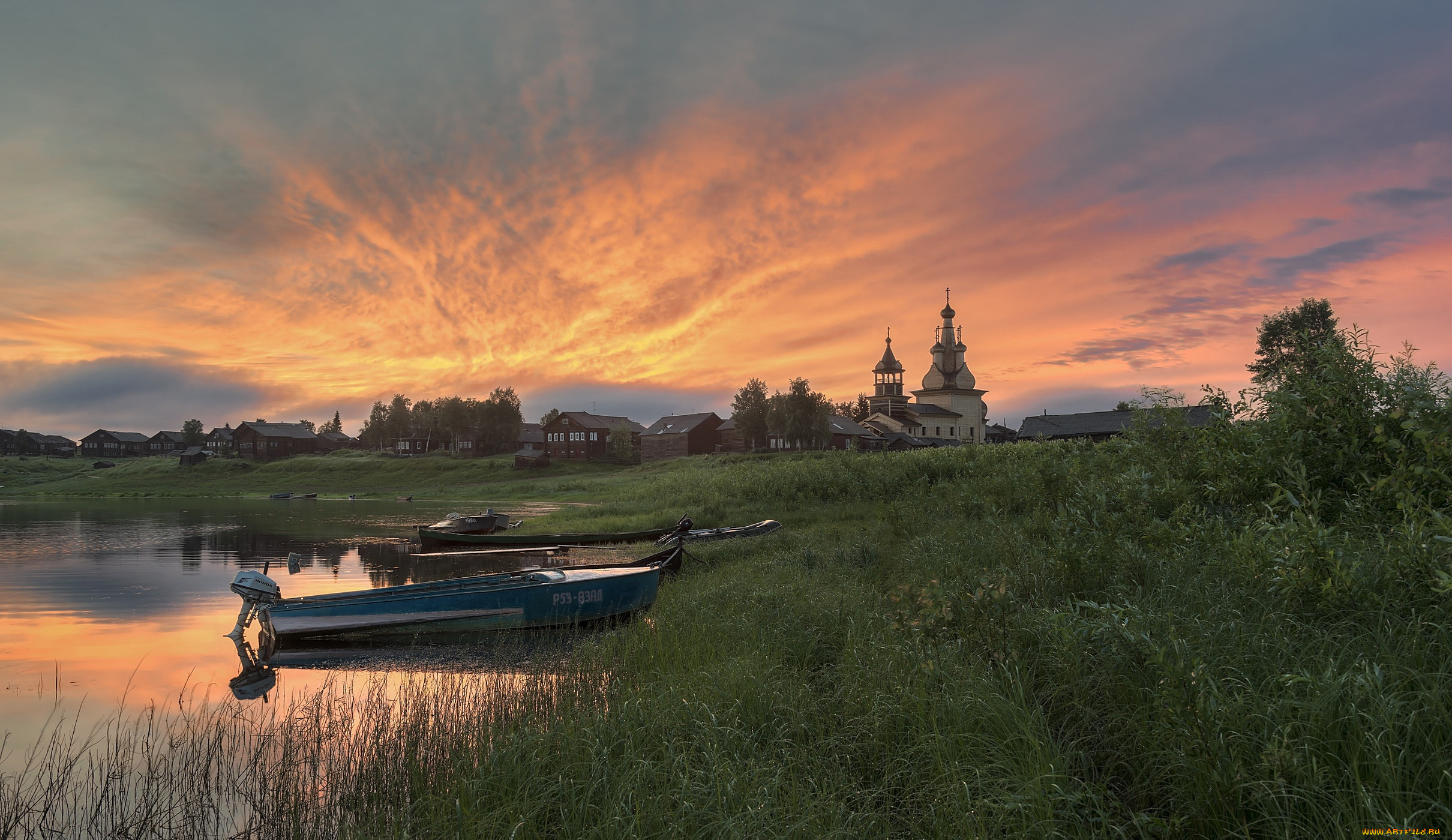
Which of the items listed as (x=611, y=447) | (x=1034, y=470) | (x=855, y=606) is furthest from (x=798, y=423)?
(x=855, y=606)

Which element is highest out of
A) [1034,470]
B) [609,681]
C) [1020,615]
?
[1034,470]

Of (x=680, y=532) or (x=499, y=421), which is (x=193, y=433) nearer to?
(x=499, y=421)

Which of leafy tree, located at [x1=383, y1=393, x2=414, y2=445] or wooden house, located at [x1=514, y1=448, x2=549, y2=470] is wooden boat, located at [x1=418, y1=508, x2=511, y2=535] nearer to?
wooden house, located at [x1=514, y1=448, x2=549, y2=470]

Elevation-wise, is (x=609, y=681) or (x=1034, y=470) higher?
(x=1034, y=470)

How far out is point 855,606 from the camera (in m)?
10.7

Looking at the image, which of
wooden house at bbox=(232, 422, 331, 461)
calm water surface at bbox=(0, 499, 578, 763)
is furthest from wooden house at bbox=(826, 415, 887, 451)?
wooden house at bbox=(232, 422, 331, 461)

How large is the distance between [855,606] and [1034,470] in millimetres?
8549

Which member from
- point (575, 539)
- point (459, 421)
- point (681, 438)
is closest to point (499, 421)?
point (459, 421)

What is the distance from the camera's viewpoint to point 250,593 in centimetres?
1536

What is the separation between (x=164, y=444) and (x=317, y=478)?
90978mm

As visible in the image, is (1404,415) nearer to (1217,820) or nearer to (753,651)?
(1217,820)

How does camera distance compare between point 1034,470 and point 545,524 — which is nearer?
point 1034,470

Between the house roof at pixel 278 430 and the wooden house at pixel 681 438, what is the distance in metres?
59.5

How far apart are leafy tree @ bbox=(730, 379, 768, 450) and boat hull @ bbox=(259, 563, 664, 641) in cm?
A: 7572
